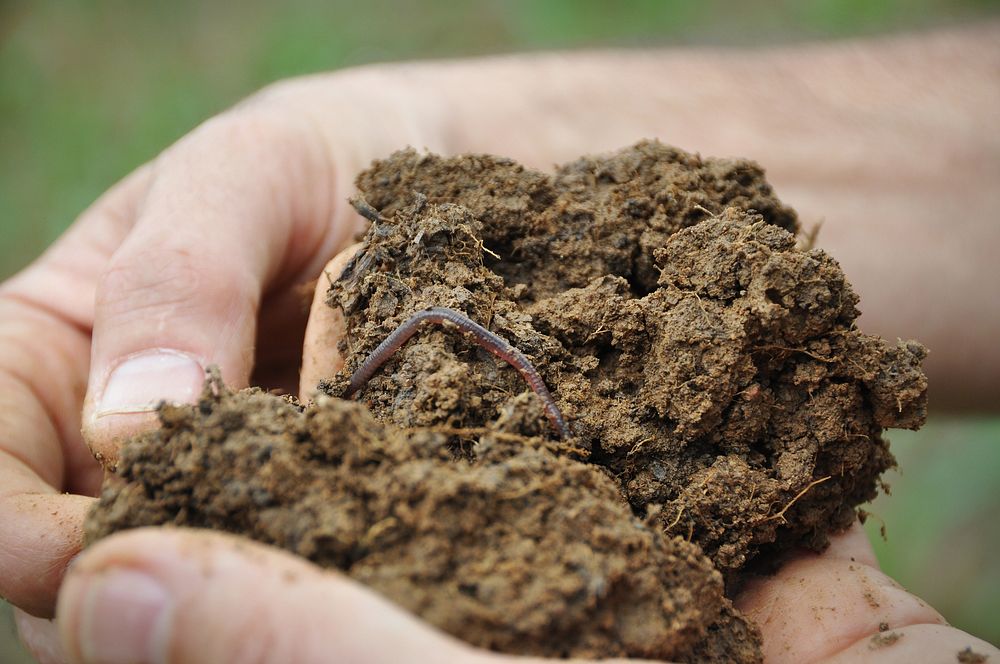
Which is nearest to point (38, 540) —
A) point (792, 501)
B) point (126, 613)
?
point (126, 613)

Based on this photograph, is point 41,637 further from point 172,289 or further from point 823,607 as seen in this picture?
point 823,607

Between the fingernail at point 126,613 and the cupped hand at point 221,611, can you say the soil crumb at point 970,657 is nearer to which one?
the cupped hand at point 221,611

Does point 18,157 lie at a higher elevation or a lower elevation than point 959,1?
lower

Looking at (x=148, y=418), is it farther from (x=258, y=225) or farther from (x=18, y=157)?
(x=18, y=157)

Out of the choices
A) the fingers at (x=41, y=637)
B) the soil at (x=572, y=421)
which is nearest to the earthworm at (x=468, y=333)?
the soil at (x=572, y=421)

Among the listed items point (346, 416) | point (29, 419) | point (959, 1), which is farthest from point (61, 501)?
point (959, 1)

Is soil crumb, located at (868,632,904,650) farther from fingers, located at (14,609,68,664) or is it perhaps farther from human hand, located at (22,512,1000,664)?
fingers, located at (14,609,68,664)
